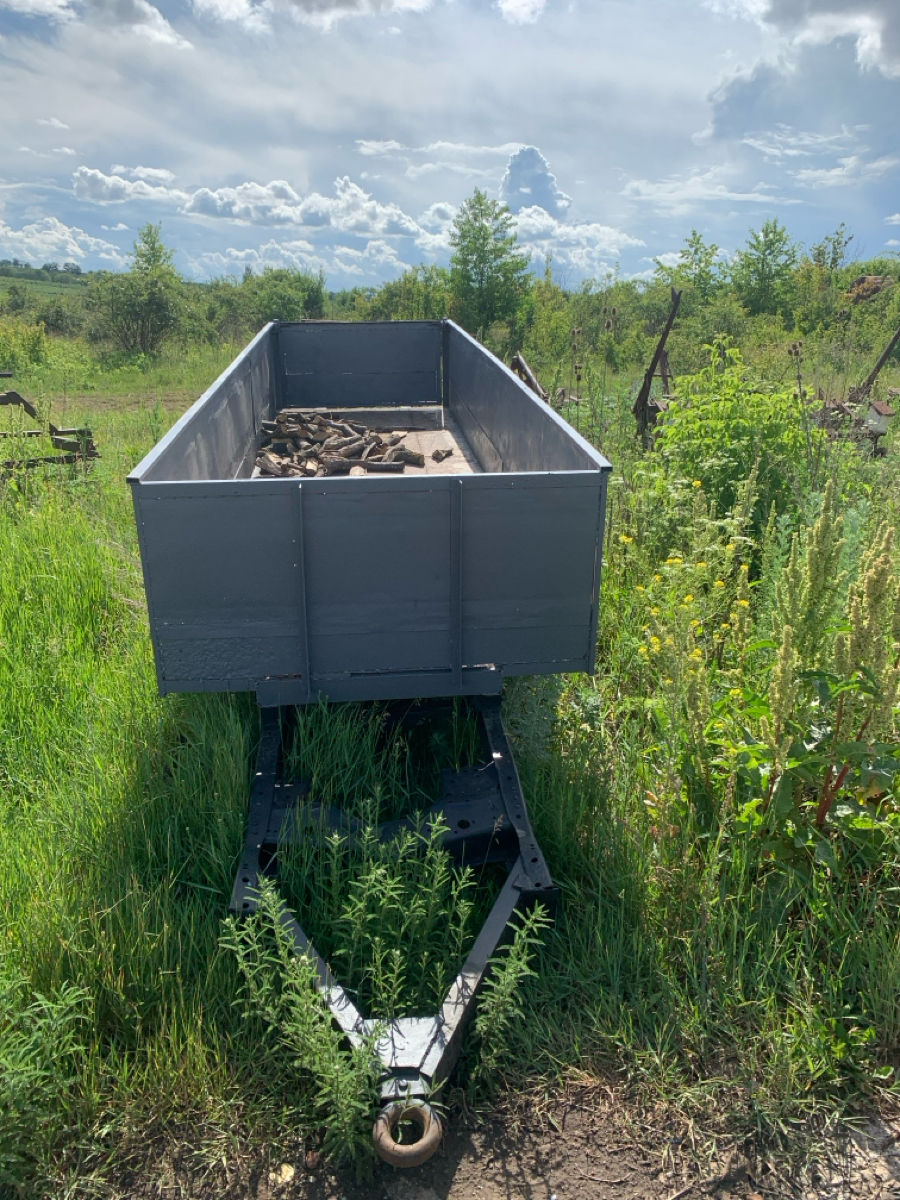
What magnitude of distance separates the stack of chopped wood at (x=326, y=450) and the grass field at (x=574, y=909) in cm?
241

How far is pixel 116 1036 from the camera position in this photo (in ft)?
8.38

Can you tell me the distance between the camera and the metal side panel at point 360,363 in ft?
29.7

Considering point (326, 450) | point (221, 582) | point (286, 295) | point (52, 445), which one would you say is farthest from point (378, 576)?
point (286, 295)

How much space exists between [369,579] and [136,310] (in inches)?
1073

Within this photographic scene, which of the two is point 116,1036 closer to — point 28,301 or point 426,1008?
point 426,1008

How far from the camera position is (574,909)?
10.1 feet

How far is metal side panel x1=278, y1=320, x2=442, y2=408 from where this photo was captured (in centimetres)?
906

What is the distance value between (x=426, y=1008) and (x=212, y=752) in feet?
4.61

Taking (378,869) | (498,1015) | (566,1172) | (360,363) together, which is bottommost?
(566,1172)

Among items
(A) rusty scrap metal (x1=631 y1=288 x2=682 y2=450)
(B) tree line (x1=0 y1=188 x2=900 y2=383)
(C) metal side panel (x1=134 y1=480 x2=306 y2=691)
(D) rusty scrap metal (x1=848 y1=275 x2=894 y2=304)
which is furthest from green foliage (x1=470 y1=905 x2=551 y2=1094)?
(D) rusty scrap metal (x1=848 y1=275 x2=894 y2=304)

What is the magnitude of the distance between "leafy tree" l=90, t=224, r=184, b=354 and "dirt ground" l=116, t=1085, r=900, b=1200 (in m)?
26.9

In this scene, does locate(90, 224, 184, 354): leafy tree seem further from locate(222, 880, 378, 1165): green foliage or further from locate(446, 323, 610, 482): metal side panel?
locate(222, 880, 378, 1165): green foliage

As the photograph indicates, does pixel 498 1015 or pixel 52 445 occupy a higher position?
pixel 52 445

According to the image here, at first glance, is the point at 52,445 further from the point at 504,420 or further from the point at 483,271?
the point at 483,271
